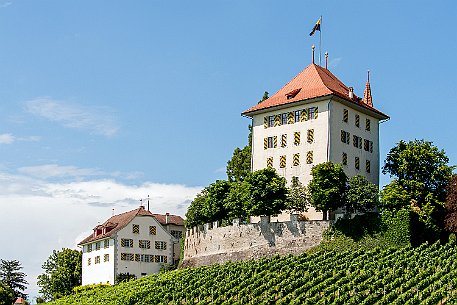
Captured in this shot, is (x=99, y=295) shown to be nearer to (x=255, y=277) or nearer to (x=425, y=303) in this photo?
(x=255, y=277)

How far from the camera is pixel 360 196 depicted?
69438 mm

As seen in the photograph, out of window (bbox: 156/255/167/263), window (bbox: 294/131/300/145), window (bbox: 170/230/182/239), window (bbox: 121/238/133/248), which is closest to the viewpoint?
window (bbox: 294/131/300/145)

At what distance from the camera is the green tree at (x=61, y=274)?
316ft

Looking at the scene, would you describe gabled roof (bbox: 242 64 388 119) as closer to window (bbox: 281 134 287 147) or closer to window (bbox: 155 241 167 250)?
window (bbox: 281 134 287 147)

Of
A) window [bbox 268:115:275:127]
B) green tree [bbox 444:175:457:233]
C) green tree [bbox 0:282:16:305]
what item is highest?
window [bbox 268:115:275:127]

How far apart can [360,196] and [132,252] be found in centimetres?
2623

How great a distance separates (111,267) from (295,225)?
22680 millimetres

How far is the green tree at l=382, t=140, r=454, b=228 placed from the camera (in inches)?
2662

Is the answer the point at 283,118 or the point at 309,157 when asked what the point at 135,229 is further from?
the point at 309,157

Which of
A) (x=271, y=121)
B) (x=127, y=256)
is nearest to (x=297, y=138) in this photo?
(x=271, y=121)

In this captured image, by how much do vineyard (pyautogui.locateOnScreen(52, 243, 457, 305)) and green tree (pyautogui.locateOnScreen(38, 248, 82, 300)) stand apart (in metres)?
24.6

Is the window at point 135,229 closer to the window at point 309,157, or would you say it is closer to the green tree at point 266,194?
the green tree at point 266,194

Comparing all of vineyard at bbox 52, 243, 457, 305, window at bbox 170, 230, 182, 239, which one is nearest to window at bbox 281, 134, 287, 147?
vineyard at bbox 52, 243, 457, 305

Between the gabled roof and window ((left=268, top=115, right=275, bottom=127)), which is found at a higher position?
the gabled roof
